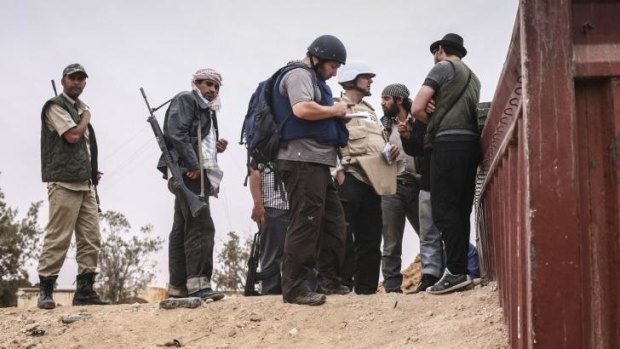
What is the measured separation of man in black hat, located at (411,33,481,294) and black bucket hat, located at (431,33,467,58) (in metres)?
0.41

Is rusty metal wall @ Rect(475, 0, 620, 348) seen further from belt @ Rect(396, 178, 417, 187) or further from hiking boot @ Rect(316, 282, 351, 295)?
belt @ Rect(396, 178, 417, 187)

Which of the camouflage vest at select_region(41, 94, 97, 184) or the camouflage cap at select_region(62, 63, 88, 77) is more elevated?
the camouflage cap at select_region(62, 63, 88, 77)

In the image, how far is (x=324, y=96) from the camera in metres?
5.95

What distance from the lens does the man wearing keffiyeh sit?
6285 mm

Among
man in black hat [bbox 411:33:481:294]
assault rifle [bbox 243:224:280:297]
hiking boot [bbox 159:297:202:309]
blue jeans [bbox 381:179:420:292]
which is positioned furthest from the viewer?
assault rifle [bbox 243:224:280:297]

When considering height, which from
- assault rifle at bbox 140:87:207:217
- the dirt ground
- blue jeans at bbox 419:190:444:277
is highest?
assault rifle at bbox 140:87:207:217

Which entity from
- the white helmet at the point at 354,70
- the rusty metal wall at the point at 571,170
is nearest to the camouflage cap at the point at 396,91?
the white helmet at the point at 354,70

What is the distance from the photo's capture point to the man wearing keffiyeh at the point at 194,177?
6.29m

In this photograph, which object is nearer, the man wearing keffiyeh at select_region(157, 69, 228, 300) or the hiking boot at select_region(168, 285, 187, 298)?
the man wearing keffiyeh at select_region(157, 69, 228, 300)

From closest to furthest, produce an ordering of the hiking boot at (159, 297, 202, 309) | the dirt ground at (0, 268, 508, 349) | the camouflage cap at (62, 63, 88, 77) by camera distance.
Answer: the dirt ground at (0, 268, 508, 349) → the hiking boot at (159, 297, 202, 309) → the camouflage cap at (62, 63, 88, 77)

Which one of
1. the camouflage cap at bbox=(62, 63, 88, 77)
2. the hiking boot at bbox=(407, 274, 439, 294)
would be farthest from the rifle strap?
the hiking boot at bbox=(407, 274, 439, 294)

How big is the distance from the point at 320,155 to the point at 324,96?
490 mm

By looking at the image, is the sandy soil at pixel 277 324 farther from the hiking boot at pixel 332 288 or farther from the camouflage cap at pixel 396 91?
the camouflage cap at pixel 396 91

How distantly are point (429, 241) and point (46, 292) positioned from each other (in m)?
3.21
